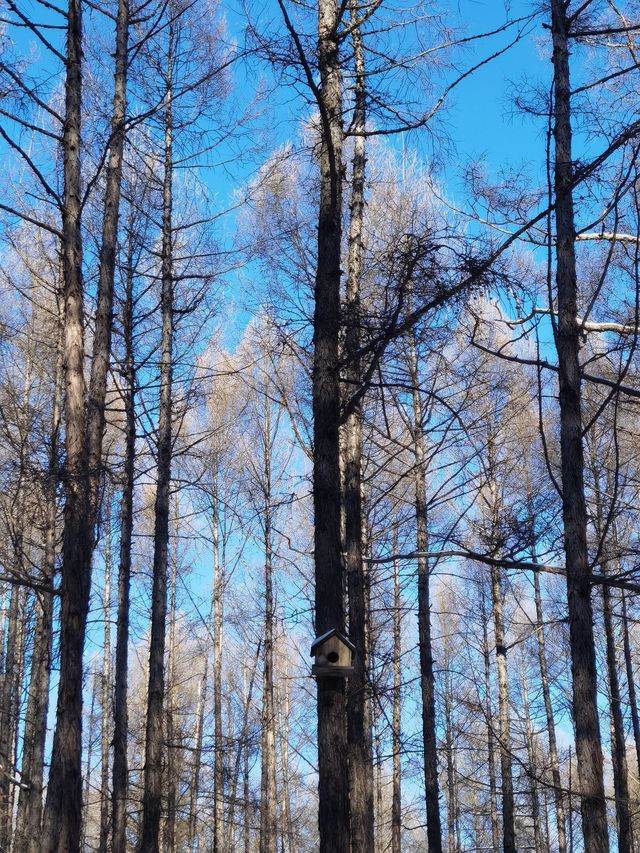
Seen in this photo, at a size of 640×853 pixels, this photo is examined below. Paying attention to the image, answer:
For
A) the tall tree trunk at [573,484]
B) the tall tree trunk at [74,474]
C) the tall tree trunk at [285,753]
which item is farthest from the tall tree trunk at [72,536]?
the tall tree trunk at [285,753]

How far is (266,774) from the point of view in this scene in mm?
15859

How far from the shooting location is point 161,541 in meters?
10.1

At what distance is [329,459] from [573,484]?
1.97 m

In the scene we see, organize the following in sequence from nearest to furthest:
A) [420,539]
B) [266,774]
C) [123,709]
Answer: [123,709] < [420,539] < [266,774]

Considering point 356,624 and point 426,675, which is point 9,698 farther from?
point 356,624

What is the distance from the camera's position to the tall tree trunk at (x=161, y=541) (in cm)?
930

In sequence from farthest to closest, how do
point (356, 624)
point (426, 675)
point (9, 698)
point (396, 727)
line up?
point (9, 698) → point (396, 727) → point (426, 675) → point (356, 624)

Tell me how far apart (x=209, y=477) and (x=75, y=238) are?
37.2 ft

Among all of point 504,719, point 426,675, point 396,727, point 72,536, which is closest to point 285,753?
point 396,727

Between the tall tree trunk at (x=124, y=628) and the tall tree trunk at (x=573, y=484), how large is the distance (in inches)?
218

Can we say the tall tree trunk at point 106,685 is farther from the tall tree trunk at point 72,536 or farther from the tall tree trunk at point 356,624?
the tall tree trunk at point 72,536

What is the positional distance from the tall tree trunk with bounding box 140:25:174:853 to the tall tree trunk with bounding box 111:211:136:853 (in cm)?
42

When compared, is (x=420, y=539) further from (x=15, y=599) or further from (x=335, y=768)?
(x=15, y=599)

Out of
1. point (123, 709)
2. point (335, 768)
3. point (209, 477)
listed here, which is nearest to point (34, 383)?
point (209, 477)
